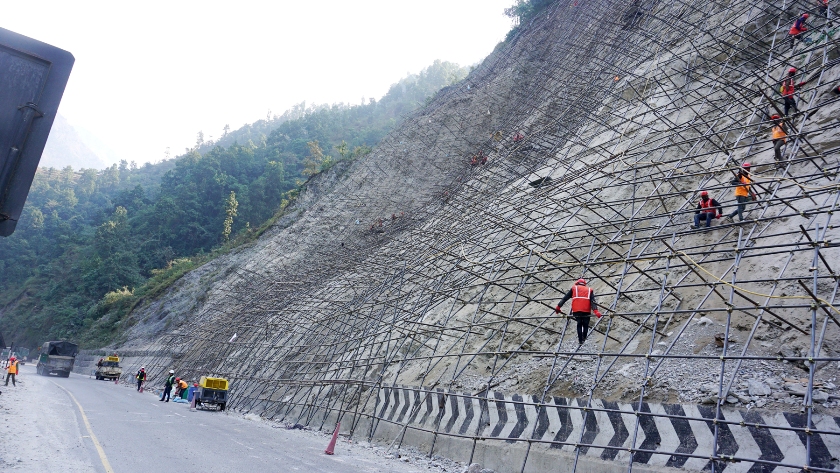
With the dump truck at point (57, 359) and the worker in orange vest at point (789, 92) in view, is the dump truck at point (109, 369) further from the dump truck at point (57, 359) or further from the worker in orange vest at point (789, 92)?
the worker in orange vest at point (789, 92)

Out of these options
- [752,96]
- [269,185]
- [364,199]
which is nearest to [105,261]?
[269,185]

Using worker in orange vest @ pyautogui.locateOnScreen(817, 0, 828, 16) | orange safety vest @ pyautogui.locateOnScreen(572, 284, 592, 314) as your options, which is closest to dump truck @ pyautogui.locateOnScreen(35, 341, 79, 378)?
orange safety vest @ pyautogui.locateOnScreen(572, 284, 592, 314)

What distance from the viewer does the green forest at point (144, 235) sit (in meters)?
43.2

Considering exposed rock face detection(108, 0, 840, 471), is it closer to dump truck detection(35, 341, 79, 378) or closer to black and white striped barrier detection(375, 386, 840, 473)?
→ black and white striped barrier detection(375, 386, 840, 473)

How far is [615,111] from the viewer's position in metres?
18.2

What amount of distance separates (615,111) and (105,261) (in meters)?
46.2

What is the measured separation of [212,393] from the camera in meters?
18.1

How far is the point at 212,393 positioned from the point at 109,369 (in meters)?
16.7

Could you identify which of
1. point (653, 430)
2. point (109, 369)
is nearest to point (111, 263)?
point (109, 369)

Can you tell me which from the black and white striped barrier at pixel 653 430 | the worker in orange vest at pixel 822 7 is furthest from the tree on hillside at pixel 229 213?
the worker in orange vest at pixel 822 7

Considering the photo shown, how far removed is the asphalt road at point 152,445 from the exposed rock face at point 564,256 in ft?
5.61

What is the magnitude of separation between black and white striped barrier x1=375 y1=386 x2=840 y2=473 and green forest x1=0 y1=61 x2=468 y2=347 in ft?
96.4

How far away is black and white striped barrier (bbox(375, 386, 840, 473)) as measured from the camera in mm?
5535

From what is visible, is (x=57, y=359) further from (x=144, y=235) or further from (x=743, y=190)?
(x=743, y=190)
